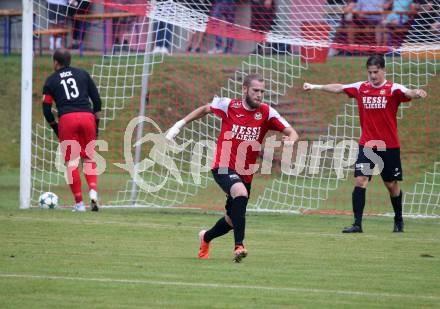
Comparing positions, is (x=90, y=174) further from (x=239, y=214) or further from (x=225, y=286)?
(x=225, y=286)

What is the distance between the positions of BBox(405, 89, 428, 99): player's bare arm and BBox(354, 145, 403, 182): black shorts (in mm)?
806

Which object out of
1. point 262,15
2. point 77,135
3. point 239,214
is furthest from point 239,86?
point 239,214

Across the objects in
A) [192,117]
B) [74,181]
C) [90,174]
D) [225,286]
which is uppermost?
[192,117]

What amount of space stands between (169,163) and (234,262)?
11.7m

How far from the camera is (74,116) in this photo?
15.4 meters

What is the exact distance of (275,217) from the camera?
51.3ft

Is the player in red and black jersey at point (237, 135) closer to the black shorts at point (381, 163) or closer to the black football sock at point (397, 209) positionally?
the black shorts at point (381, 163)

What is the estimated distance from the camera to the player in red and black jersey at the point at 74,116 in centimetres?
1533

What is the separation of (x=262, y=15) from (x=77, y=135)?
19.6 feet

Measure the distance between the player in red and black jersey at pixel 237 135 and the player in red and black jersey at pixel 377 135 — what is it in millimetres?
2887

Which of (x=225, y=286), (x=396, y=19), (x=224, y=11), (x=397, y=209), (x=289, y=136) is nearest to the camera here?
(x=225, y=286)

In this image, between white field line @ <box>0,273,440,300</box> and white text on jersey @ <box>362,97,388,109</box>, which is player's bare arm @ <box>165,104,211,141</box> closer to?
white field line @ <box>0,273,440,300</box>

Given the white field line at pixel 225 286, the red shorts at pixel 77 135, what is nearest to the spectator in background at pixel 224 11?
the red shorts at pixel 77 135

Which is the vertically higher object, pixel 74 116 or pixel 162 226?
pixel 74 116
